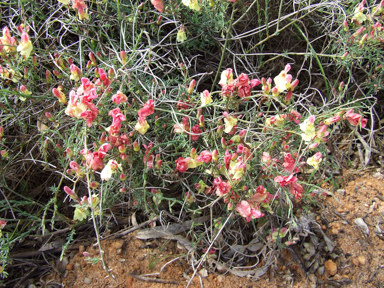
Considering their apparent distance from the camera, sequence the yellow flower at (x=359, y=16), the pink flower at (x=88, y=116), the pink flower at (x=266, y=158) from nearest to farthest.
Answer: the pink flower at (x=88, y=116)
the pink flower at (x=266, y=158)
the yellow flower at (x=359, y=16)

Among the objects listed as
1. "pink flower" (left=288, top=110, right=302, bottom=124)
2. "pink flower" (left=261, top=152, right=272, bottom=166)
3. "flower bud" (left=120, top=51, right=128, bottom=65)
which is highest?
"flower bud" (left=120, top=51, right=128, bottom=65)

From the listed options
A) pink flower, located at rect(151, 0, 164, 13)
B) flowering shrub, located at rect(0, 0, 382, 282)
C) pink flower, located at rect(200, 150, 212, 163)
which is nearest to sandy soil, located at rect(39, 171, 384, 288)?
flowering shrub, located at rect(0, 0, 382, 282)

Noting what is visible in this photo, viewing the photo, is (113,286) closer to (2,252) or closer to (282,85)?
(2,252)

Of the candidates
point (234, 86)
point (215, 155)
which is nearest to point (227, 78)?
point (234, 86)

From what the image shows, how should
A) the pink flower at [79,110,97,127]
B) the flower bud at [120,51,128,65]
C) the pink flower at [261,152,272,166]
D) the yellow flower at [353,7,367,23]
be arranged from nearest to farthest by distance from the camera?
the pink flower at [79,110,97,127] < the pink flower at [261,152,272,166] < the flower bud at [120,51,128,65] < the yellow flower at [353,7,367,23]

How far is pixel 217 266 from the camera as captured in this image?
5.10 feet

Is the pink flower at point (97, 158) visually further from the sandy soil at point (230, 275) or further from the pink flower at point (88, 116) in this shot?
the sandy soil at point (230, 275)

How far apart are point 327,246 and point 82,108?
4.31 feet

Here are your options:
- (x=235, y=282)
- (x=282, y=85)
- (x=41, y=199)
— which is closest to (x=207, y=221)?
(x=235, y=282)

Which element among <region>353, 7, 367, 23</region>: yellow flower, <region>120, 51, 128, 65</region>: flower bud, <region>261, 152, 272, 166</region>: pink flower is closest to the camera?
<region>261, 152, 272, 166</region>: pink flower

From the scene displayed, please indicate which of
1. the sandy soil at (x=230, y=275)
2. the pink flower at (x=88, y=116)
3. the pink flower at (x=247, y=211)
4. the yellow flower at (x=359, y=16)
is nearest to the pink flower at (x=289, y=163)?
the pink flower at (x=247, y=211)

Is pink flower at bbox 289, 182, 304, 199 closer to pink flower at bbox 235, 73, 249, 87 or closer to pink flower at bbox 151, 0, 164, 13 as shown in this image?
pink flower at bbox 235, 73, 249, 87

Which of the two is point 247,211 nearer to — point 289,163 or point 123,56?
point 289,163

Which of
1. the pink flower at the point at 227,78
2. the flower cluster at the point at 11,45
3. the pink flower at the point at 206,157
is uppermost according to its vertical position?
the flower cluster at the point at 11,45
